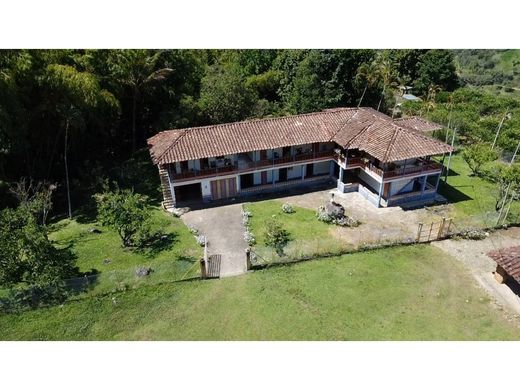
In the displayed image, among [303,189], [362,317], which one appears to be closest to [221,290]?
[362,317]

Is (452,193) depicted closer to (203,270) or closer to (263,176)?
(263,176)

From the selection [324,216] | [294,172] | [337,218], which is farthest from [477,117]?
[324,216]

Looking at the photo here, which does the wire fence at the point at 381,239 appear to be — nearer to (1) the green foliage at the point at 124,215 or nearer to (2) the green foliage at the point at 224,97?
(1) the green foliage at the point at 124,215

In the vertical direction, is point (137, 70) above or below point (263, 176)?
above

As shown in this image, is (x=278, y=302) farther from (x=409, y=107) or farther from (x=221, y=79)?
(x=409, y=107)

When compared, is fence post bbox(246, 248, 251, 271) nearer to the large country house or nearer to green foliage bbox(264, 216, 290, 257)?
green foliage bbox(264, 216, 290, 257)

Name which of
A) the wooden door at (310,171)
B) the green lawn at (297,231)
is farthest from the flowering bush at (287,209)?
the wooden door at (310,171)

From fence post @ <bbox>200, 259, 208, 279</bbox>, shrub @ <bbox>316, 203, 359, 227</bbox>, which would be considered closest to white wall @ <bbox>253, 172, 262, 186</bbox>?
shrub @ <bbox>316, 203, 359, 227</bbox>
